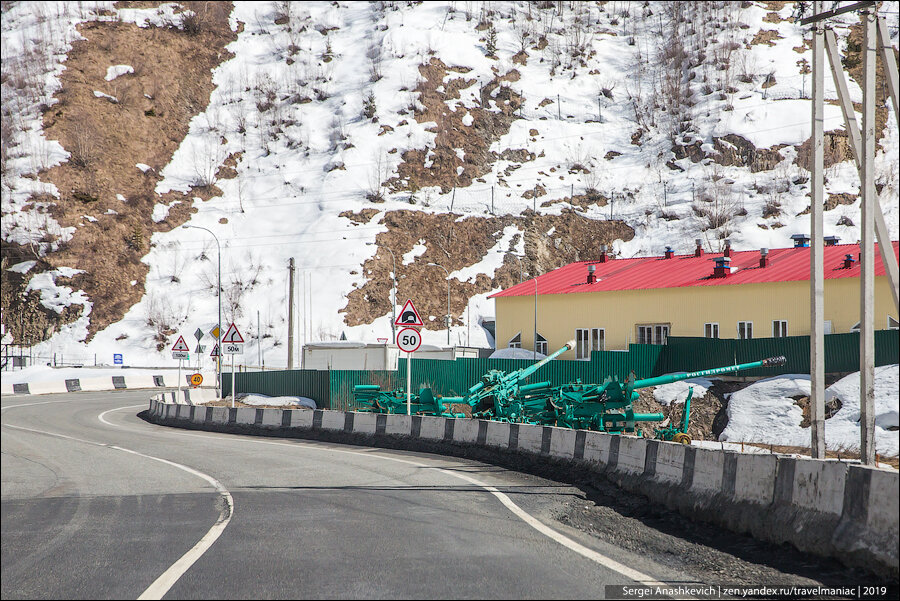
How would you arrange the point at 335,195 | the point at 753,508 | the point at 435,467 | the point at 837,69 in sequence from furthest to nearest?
the point at 335,195, the point at 435,467, the point at 837,69, the point at 753,508

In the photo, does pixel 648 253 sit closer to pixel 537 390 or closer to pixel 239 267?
pixel 239 267

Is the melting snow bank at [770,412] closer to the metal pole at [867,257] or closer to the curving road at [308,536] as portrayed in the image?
the metal pole at [867,257]

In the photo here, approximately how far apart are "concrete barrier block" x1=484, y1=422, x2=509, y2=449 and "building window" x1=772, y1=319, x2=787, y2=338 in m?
28.7

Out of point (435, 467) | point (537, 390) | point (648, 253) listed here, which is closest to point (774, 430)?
point (537, 390)

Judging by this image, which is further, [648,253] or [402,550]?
[648,253]

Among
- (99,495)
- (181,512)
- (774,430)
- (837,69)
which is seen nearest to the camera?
(181,512)

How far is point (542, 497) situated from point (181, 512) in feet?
15.3

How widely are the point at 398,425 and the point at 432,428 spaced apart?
131 cm

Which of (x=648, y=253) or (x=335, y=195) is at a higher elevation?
(x=335, y=195)

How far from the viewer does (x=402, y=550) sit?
732cm

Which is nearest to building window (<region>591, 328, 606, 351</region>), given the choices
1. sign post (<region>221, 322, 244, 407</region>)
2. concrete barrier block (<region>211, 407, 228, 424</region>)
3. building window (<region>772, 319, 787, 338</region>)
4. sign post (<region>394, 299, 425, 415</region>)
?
building window (<region>772, 319, 787, 338</region>)

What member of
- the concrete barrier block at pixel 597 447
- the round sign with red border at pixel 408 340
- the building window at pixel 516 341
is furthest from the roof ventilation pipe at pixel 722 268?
the concrete barrier block at pixel 597 447

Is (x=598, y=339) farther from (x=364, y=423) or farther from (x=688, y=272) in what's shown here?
(x=364, y=423)

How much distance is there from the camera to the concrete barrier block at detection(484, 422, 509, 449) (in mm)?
17328
